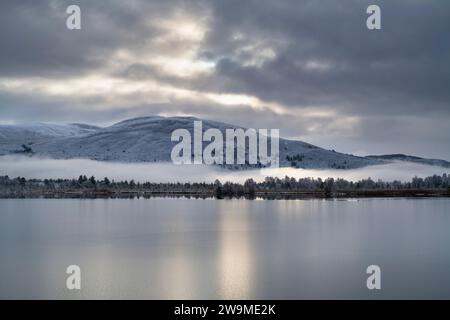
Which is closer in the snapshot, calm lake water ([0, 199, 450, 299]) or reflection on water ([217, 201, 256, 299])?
calm lake water ([0, 199, 450, 299])

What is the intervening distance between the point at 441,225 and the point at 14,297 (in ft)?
207

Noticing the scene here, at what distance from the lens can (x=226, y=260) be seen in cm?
5309

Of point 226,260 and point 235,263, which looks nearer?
point 235,263

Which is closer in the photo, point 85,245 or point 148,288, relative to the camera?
point 148,288

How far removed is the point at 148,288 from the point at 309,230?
41.9 m

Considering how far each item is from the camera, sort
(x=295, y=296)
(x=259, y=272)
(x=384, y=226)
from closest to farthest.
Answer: (x=295, y=296)
(x=259, y=272)
(x=384, y=226)

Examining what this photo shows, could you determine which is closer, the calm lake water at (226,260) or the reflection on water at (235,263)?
the calm lake water at (226,260)

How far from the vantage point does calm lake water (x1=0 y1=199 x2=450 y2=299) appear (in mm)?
40469

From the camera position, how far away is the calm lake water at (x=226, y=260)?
4047 centimetres

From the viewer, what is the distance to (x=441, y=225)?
3388 inches

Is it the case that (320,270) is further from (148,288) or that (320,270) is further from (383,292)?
(148,288)
